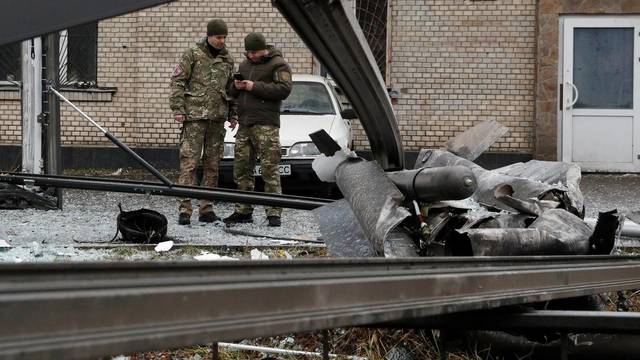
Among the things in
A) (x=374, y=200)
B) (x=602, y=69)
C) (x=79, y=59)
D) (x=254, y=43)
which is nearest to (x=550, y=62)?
(x=602, y=69)

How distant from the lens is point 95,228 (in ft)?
24.0

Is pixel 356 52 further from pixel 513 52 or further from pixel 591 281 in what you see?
pixel 513 52

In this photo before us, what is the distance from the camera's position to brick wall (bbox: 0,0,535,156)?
579 inches

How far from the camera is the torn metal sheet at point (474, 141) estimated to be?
15.7 ft

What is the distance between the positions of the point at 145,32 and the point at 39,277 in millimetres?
14069

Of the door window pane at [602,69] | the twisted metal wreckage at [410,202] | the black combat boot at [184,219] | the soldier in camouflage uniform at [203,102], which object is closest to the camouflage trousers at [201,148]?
the soldier in camouflage uniform at [203,102]

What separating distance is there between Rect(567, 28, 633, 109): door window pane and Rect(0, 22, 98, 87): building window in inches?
322

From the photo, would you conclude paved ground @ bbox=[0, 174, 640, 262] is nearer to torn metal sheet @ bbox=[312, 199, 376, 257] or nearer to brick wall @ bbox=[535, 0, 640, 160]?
torn metal sheet @ bbox=[312, 199, 376, 257]

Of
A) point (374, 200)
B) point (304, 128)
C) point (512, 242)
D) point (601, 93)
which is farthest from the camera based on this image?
point (601, 93)

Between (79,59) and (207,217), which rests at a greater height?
(79,59)

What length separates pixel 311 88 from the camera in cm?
1152

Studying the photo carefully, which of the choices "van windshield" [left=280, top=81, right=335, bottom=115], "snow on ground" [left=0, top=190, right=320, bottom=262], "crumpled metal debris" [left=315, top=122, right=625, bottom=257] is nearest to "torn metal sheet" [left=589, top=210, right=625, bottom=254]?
"crumpled metal debris" [left=315, top=122, right=625, bottom=257]

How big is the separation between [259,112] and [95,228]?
1.92 metres

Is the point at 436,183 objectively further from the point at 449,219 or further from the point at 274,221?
the point at 274,221
